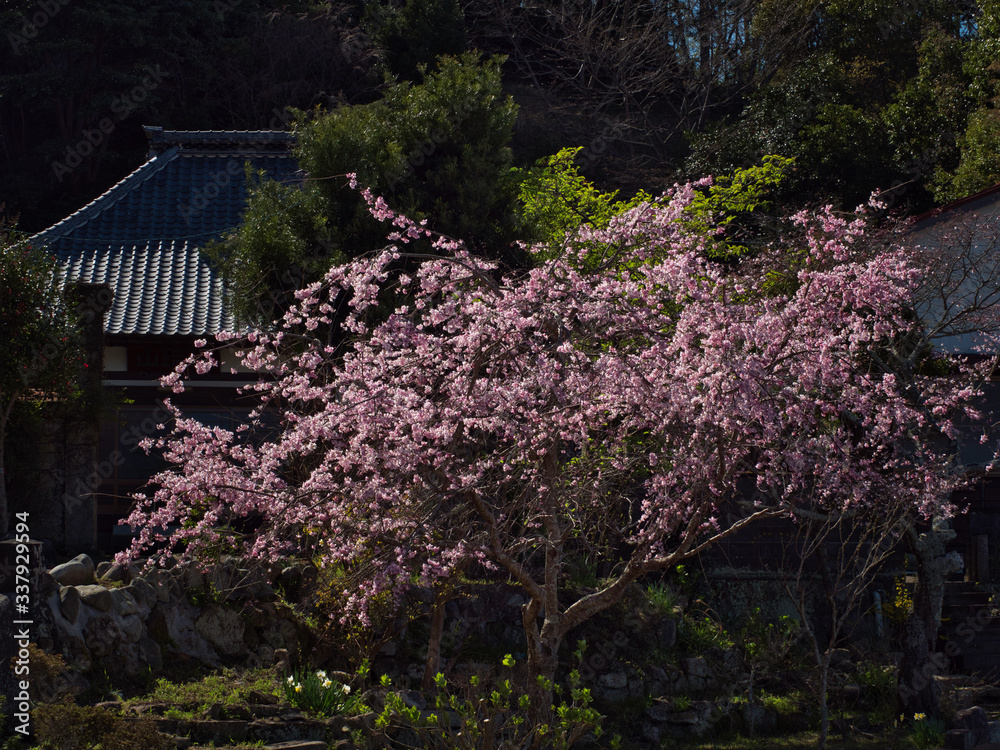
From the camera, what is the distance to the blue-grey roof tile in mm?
14023

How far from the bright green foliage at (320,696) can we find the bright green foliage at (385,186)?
512 cm

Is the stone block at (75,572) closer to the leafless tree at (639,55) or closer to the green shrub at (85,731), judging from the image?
the green shrub at (85,731)

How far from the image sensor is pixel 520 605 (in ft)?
34.0

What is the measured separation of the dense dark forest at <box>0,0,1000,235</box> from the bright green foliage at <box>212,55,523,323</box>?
8505 millimetres

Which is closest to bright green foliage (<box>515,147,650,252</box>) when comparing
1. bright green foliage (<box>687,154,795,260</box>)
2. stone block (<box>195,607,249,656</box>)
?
bright green foliage (<box>687,154,795,260</box>)

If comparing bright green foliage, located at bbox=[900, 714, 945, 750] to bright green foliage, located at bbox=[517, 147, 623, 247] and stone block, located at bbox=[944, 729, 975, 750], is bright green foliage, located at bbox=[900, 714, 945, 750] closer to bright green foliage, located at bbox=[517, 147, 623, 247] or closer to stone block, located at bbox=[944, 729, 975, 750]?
stone block, located at bbox=[944, 729, 975, 750]

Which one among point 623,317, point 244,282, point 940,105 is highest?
point 940,105

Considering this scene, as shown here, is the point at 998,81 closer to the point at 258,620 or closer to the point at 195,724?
the point at 258,620

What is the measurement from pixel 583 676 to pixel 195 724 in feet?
14.3

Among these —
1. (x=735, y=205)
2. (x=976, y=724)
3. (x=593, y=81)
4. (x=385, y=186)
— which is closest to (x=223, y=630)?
(x=385, y=186)

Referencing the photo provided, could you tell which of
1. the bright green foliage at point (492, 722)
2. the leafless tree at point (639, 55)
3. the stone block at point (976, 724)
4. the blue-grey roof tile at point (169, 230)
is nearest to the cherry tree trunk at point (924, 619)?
the stone block at point (976, 724)

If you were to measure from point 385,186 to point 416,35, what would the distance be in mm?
10982

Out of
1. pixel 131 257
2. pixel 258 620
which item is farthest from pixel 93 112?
pixel 258 620

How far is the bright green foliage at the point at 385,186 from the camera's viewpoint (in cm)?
1166
